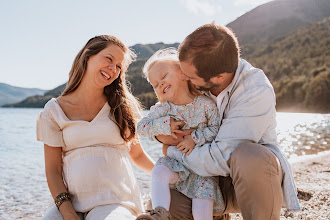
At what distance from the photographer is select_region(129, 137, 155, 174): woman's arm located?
3482mm

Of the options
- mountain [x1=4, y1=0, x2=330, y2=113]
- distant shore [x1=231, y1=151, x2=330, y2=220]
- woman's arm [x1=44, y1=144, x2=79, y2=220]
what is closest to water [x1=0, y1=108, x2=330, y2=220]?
woman's arm [x1=44, y1=144, x2=79, y2=220]

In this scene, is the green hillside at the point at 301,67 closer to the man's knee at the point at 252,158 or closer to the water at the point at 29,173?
the water at the point at 29,173

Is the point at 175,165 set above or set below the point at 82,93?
below

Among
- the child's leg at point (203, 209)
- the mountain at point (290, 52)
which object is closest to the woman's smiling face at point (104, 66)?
the mountain at point (290, 52)

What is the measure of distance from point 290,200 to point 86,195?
160 centimetres

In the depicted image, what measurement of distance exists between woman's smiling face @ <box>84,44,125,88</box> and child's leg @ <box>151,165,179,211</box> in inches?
41.2

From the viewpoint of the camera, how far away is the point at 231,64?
8.29 feet

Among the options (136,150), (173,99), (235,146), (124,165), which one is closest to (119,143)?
(124,165)

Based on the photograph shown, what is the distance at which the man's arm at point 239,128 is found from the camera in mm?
2438

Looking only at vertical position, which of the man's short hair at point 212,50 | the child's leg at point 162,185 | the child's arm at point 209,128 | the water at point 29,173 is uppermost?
the man's short hair at point 212,50

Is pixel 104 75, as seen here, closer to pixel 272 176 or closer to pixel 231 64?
pixel 231 64

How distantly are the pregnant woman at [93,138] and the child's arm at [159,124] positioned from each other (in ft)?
1.14

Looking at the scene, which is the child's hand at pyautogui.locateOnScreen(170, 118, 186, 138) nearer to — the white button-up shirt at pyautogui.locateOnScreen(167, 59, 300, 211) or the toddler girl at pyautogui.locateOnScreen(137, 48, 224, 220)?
the toddler girl at pyautogui.locateOnScreen(137, 48, 224, 220)

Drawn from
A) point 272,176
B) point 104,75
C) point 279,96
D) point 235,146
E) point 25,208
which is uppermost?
point 104,75
